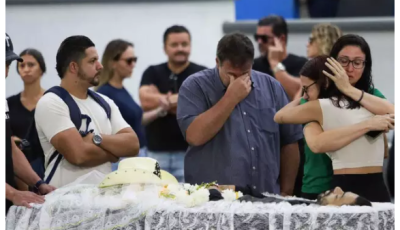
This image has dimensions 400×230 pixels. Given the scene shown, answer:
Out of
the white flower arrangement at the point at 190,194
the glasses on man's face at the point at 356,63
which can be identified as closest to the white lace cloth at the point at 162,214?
the white flower arrangement at the point at 190,194

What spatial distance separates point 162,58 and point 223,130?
1.85 m

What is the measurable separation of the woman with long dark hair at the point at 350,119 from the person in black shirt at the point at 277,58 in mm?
881

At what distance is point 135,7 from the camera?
530 cm

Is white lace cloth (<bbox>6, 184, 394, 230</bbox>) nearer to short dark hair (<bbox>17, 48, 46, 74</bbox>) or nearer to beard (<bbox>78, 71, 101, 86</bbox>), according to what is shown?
beard (<bbox>78, 71, 101, 86</bbox>)

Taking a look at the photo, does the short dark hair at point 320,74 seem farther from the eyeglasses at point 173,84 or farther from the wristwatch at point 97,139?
the eyeglasses at point 173,84

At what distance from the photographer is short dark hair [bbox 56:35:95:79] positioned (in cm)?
356

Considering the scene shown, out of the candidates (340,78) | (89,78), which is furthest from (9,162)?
(340,78)

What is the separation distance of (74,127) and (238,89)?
0.68 meters

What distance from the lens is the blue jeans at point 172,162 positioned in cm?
440

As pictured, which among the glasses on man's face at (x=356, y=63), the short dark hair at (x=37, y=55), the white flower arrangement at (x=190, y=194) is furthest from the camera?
the short dark hair at (x=37, y=55)

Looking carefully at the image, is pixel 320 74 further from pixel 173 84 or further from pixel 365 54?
pixel 173 84

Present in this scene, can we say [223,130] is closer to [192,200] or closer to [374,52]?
[192,200]

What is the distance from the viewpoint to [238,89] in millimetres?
3561

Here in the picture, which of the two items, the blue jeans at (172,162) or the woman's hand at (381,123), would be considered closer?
the woman's hand at (381,123)
